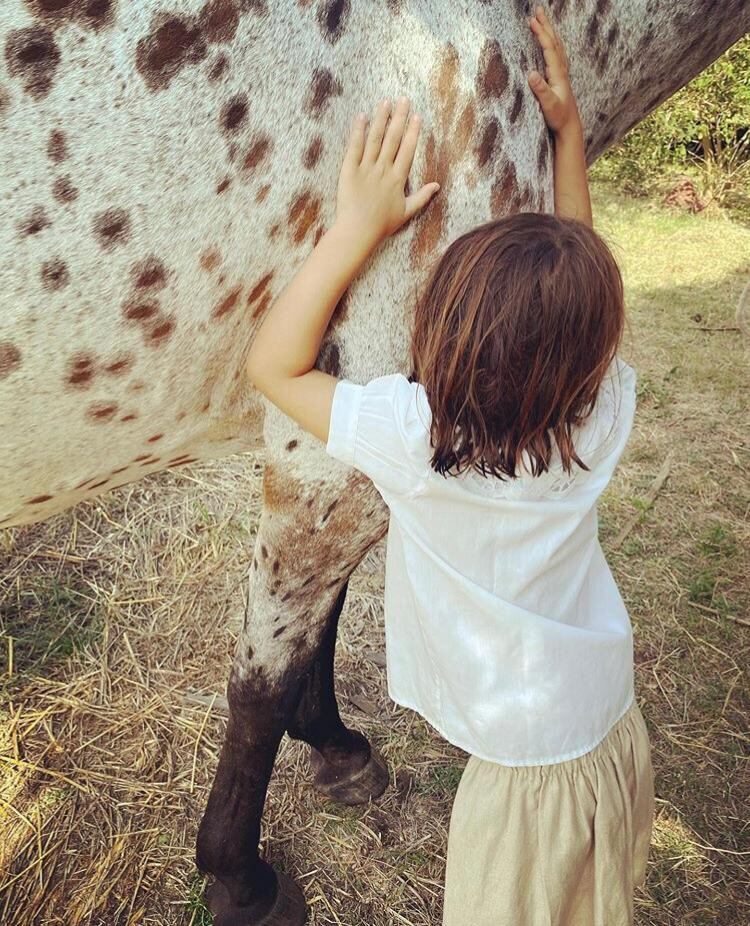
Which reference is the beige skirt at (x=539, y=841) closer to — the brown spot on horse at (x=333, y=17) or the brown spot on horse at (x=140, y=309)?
the brown spot on horse at (x=140, y=309)

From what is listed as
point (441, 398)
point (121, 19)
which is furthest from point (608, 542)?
point (121, 19)

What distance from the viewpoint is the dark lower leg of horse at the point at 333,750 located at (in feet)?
5.76

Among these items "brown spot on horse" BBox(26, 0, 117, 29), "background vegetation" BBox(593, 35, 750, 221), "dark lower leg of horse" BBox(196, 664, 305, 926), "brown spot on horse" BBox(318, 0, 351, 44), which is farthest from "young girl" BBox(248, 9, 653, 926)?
"background vegetation" BBox(593, 35, 750, 221)

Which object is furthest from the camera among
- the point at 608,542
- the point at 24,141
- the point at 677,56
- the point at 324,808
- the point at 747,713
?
the point at 608,542

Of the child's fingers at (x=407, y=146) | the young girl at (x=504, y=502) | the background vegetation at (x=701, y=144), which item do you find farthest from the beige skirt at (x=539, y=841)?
the background vegetation at (x=701, y=144)

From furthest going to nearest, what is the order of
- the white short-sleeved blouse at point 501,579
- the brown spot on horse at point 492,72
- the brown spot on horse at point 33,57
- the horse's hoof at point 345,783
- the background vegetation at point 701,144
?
the background vegetation at point 701,144 < the horse's hoof at point 345,783 < the brown spot on horse at point 492,72 < the white short-sleeved blouse at point 501,579 < the brown spot on horse at point 33,57

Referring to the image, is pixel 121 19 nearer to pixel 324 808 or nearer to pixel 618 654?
pixel 618 654

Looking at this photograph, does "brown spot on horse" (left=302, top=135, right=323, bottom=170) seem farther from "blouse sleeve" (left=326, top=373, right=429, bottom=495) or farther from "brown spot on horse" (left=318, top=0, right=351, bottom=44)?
"blouse sleeve" (left=326, top=373, right=429, bottom=495)

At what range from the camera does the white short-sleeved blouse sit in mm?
990

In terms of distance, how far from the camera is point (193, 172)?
3.27 ft

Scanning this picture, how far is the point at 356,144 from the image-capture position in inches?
41.8

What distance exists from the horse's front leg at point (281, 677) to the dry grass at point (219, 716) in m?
0.12

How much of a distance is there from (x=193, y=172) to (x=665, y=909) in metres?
1.71

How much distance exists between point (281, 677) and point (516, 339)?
836 millimetres
